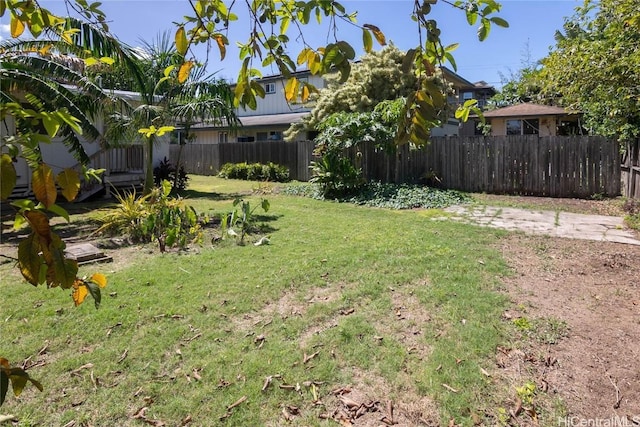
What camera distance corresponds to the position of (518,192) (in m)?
12.1

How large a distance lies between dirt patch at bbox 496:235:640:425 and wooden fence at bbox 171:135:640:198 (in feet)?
18.8

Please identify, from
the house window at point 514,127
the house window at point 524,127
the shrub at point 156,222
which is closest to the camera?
the shrub at point 156,222

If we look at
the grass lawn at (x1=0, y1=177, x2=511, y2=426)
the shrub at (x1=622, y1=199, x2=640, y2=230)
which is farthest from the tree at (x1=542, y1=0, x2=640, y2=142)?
the grass lawn at (x1=0, y1=177, x2=511, y2=426)

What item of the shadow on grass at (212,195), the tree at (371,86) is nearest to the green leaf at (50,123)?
the shadow on grass at (212,195)

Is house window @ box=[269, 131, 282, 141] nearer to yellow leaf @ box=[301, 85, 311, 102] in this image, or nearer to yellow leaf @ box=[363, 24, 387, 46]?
yellow leaf @ box=[301, 85, 311, 102]

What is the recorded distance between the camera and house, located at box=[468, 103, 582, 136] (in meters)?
20.2

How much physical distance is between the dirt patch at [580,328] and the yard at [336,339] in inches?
0.5

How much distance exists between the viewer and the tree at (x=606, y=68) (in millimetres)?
7285

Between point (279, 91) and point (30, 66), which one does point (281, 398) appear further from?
point (279, 91)

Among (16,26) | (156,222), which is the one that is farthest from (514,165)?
(16,26)

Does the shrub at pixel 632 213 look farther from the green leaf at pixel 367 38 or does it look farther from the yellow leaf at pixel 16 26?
the yellow leaf at pixel 16 26

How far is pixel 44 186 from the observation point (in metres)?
0.90

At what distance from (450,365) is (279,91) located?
23.8 m

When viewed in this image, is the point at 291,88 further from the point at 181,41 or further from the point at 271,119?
the point at 271,119
